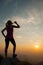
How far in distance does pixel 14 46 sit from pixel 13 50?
0.31 meters

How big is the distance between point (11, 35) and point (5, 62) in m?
2.07

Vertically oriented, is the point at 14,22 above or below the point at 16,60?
above

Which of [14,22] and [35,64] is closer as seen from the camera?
[14,22]

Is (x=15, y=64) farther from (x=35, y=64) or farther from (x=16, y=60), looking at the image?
(x=35, y=64)

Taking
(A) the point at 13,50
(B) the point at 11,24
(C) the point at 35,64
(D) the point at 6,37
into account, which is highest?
(B) the point at 11,24

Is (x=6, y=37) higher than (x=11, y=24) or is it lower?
lower

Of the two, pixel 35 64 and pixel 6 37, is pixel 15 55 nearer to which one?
pixel 6 37

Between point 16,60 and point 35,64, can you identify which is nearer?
point 16,60

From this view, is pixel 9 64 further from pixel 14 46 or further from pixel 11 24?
pixel 11 24

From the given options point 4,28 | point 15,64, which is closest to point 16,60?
point 15,64

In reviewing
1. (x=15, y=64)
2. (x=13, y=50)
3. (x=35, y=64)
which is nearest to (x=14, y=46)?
(x=13, y=50)

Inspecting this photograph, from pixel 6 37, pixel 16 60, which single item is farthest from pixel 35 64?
pixel 6 37

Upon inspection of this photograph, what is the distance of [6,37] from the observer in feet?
51.0

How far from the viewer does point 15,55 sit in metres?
15.5
